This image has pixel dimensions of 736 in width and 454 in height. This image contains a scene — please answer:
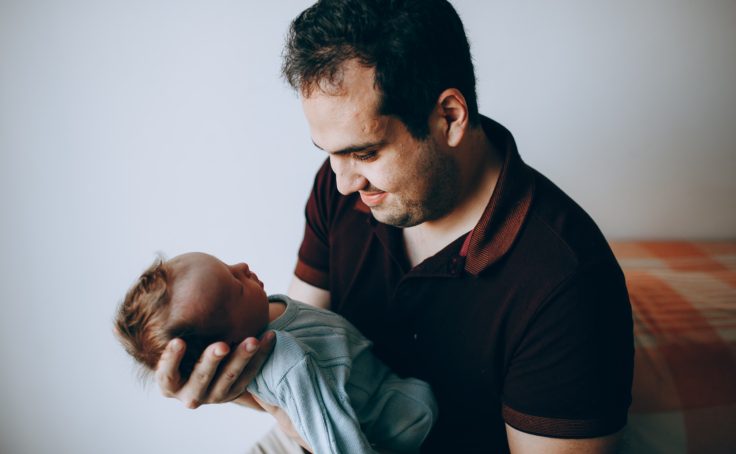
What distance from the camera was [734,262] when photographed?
1.61m

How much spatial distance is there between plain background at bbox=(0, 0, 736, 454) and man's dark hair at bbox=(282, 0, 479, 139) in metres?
0.62

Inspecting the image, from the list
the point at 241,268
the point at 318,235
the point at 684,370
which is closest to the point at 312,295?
the point at 318,235

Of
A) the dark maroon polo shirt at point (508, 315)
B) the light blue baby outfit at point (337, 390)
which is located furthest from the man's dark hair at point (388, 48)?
the light blue baby outfit at point (337, 390)

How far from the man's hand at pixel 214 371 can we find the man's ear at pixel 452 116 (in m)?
0.54

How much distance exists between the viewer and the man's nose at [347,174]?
1.06 meters

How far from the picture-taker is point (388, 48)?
3.10 ft

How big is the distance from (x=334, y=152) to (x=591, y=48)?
3.43ft

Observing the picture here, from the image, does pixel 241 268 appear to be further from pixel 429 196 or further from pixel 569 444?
pixel 569 444

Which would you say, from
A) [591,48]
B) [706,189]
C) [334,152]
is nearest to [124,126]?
[334,152]

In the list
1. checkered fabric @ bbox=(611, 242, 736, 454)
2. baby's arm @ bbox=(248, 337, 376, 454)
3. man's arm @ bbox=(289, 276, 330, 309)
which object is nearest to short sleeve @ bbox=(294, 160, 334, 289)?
man's arm @ bbox=(289, 276, 330, 309)

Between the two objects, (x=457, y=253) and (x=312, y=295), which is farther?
(x=312, y=295)

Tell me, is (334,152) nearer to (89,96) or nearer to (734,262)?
(89,96)

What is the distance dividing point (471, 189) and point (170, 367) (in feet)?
2.36

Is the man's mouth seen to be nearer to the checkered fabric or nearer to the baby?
the baby
